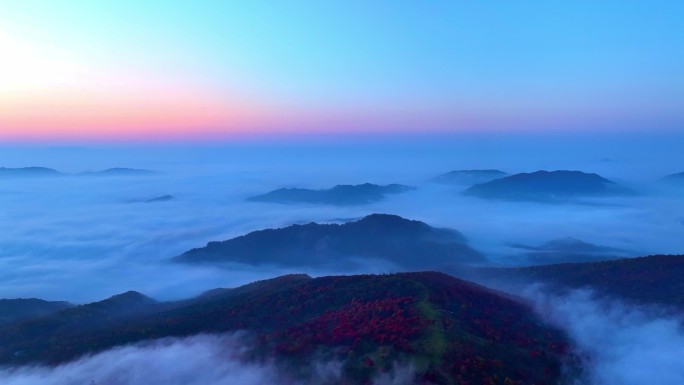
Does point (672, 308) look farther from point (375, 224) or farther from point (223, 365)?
point (375, 224)

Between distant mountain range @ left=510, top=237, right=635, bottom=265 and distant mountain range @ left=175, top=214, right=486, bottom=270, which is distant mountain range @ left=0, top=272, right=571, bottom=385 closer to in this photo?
distant mountain range @ left=175, top=214, right=486, bottom=270

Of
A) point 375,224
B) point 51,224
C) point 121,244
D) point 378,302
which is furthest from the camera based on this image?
point 51,224

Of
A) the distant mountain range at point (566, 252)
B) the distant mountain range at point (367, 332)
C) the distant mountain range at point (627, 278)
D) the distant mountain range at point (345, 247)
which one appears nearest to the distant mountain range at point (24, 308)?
the distant mountain range at point (367, 332)

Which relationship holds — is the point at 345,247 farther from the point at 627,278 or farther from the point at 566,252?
the point at 627,278

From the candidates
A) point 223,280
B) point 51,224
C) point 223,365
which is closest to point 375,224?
point 223,280

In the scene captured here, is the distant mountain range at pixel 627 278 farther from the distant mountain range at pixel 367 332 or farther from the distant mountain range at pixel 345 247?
the distant mountain range at pixel 345 247

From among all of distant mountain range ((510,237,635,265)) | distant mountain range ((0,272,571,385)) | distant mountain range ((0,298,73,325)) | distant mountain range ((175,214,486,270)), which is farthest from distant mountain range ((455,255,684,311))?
distant mountain range ((0,298,73,325))
